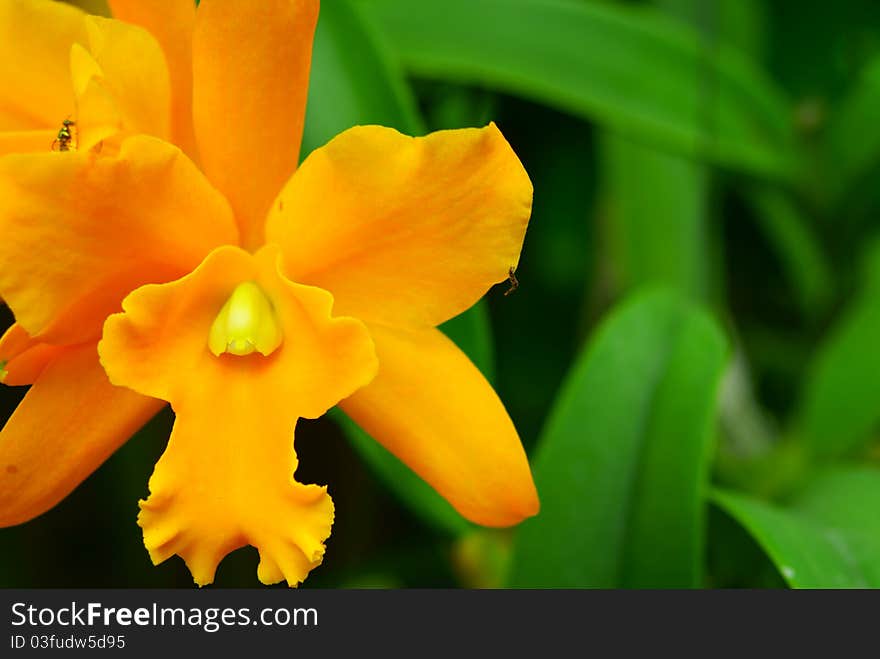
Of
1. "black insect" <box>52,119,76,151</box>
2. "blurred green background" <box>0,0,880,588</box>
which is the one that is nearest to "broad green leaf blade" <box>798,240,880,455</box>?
"blurred green background" <box>0,0,880,588</box>

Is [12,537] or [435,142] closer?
[435,142]

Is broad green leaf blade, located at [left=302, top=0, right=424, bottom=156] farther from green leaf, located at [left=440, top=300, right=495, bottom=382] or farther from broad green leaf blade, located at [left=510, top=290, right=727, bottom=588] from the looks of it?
broad green leaf blade, located at [left=510, top=290, right=727, bottom=588]

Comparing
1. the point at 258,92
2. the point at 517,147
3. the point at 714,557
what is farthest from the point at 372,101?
the point at 714,557

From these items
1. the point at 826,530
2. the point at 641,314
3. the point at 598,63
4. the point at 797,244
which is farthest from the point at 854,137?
the point at 826,530

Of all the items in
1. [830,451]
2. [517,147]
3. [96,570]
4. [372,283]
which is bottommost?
[96,570]

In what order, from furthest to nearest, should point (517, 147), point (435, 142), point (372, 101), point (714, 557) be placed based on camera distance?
point (517, 147)
point (714, 557)
point (372, 101)
point (435, 142)

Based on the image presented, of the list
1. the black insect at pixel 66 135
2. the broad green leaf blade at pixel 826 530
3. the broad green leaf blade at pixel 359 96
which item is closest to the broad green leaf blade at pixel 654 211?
the broad green leaf blade at pixel 826 530

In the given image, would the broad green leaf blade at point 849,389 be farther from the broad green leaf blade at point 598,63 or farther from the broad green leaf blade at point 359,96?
the broad green leaf blade at point 359,96

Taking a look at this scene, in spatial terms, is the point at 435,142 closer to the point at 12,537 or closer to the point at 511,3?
the point at 511,3
